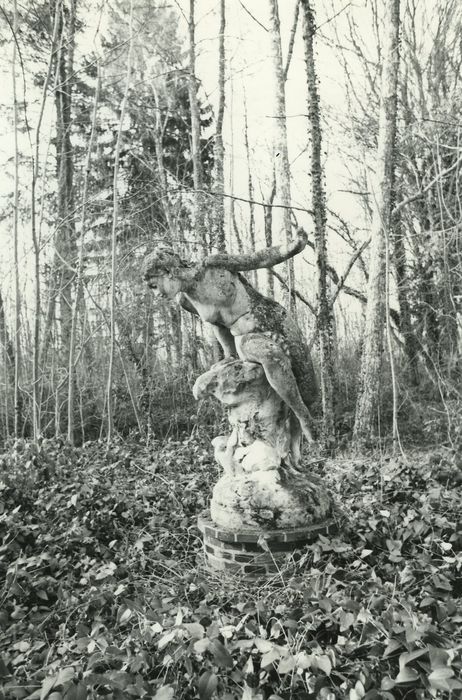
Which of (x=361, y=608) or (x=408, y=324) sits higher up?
(x=408, y=324)

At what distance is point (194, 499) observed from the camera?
16.3 feet

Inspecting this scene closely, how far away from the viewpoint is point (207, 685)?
2.00 meters

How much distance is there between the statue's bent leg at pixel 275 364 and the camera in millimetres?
3443

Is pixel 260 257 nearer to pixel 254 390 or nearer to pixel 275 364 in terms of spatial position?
pixel 275 364

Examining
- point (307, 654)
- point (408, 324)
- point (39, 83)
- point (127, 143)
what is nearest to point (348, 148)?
point (408, 324)

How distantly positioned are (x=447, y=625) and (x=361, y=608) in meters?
0.39

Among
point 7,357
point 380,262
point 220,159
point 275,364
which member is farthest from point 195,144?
point 275,364

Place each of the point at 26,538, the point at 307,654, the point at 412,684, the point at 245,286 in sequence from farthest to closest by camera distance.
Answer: the point at 26,538 → the point at 245,286 → the point at 307,654 → the point at 412,684

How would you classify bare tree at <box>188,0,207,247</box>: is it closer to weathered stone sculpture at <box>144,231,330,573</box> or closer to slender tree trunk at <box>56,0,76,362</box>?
slender tree trunk at <box>56,0,76,362</box>

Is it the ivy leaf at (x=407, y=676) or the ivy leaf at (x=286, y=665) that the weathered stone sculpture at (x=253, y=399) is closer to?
the ivy leaf at (x=286, y=665)

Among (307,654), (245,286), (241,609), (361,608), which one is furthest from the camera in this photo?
(245,286)

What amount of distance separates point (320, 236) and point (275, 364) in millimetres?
5357

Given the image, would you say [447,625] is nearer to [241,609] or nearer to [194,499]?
[241,609]

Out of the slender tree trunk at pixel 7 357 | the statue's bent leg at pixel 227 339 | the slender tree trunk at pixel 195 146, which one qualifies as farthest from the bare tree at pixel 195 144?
the statue's bent leg at pixel 227 339
